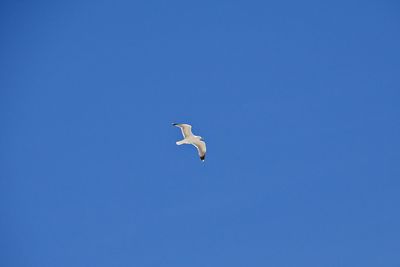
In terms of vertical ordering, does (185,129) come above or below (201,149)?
below

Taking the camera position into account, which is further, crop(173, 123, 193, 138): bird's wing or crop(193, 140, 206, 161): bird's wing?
crop(193, 140, 206, 161): bird's wing

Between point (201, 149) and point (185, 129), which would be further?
point (201, 149)

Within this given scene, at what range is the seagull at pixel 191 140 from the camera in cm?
5816

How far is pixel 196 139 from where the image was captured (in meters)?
59.2

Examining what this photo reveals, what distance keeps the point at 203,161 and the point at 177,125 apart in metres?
2.59

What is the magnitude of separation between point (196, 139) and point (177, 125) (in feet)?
5.45

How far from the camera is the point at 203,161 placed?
59.4 m

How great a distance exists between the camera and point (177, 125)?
57.9 metres

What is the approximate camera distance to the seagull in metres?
58.2

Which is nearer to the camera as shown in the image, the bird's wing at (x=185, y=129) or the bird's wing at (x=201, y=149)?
the bird's wing at (x=185, y=129)

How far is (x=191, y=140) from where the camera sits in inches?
2328
